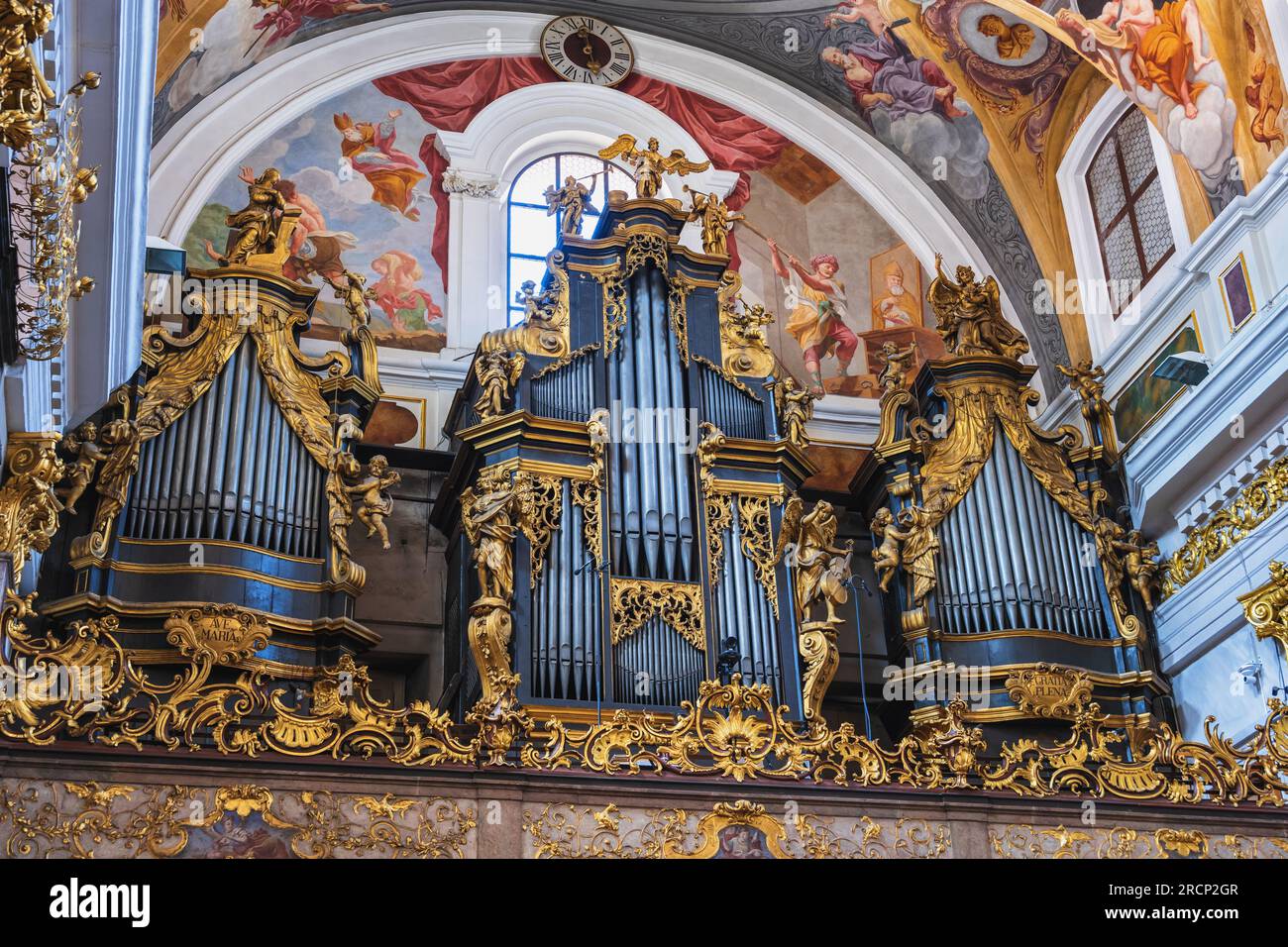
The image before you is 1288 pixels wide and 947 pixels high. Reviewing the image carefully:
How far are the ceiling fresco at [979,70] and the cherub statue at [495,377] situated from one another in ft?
11.4

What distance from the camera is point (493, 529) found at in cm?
990

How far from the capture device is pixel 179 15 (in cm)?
1192

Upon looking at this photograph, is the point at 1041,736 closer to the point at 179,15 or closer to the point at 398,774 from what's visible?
the point at 398,774

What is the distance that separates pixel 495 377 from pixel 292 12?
4.13 metres

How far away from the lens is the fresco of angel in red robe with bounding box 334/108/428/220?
43.0 feet

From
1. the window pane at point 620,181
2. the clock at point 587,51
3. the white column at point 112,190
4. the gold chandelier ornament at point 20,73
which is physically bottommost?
the gold chandelier ornament at point 20,73

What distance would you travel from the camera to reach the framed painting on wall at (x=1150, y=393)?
11.5 metres

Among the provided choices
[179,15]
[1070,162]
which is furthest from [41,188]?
[1070,162]

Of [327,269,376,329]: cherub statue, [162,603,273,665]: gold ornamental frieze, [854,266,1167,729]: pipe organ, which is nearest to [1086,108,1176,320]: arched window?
[854,266,1167,729]: pipe organ

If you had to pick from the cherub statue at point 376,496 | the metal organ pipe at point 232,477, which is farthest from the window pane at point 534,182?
the cherub statue at point 376,496

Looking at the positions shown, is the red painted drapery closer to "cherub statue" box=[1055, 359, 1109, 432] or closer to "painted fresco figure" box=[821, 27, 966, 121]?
"painted fresco figure" box=[821, 27, 966, 121]

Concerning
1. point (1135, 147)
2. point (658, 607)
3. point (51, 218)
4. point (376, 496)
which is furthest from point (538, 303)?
point (51, 218)

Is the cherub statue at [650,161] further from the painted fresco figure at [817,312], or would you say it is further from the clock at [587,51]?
the clock at [587,51]

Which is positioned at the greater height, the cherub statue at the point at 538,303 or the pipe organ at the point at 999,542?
the cherub statue at the point at 538,303
